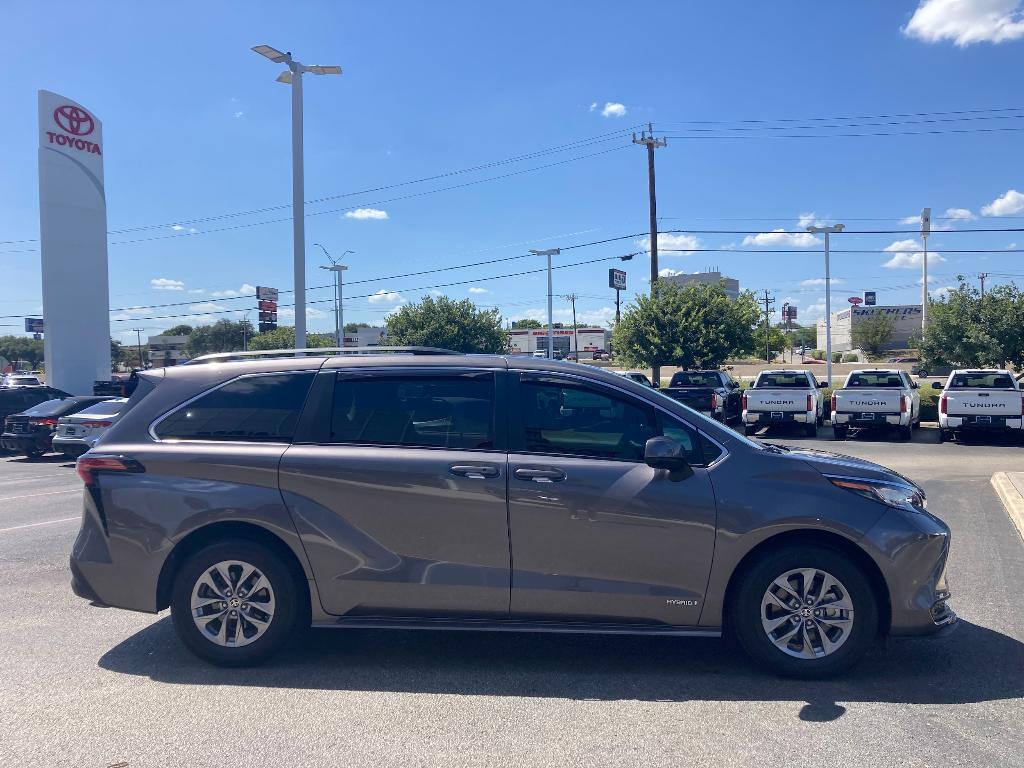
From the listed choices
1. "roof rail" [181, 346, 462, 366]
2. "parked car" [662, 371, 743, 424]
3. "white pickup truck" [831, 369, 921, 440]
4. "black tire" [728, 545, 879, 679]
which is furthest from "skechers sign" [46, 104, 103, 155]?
"black tire" [728, 545, 879, 679]

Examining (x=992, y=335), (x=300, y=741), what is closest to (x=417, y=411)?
(x=300, y=741)

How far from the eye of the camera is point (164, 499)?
15.9 feet

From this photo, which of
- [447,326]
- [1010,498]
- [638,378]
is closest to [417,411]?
[1010,498]

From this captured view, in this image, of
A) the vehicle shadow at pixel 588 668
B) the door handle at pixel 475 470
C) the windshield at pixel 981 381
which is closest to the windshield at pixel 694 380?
the windshield at pixel 981 381

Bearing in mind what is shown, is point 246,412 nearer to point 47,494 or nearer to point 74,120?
point 47,494

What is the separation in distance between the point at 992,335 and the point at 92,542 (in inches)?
1094

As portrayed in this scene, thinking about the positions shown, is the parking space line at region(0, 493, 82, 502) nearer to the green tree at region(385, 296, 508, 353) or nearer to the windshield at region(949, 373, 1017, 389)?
the windshield at region(949, 373, 1017, 389)

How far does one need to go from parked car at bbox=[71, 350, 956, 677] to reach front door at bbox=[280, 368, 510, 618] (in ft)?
0.04

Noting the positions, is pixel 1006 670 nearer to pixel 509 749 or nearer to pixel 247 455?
pixel 509 749

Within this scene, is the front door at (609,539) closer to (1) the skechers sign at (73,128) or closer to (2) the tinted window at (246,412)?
(2) the tinted window at (246,412)

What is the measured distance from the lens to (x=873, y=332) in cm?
9406

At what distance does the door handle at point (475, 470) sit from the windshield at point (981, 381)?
694 inches

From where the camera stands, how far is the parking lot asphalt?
12.4 ft

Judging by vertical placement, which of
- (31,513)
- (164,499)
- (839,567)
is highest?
(164,499)
